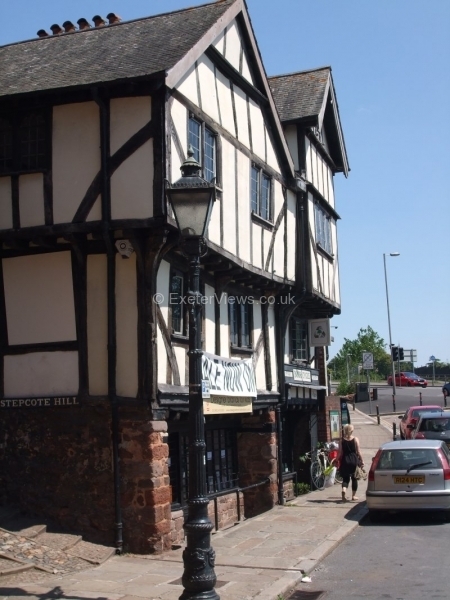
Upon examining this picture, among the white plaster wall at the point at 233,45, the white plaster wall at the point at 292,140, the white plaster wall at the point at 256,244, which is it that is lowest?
the white plaster wall at the point at 256,244

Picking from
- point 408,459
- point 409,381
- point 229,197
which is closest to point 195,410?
point 229,197

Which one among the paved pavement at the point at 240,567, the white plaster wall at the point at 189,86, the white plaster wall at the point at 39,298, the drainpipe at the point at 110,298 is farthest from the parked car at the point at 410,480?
the white plaster wall at the point at 189,86

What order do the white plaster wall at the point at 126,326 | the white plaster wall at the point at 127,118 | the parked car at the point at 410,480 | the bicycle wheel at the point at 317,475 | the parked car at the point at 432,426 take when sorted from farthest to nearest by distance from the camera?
the parked car at the point at 432,426 < the bicycle wheel at the point at 317,475 < the parked car at the point at 410,480 < the white plaster wall at the point at 127,118 < the white plaster wall at the point at 126,326

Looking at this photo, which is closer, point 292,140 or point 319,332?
point 292,140

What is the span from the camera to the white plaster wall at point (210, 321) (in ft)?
45.8

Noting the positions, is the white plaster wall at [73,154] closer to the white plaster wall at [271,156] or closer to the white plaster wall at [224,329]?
the white plaster wall at [224,329]

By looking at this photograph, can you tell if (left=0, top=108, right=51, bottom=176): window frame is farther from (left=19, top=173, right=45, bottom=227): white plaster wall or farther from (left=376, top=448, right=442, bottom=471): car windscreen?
(left=376, top=448, right=442, bottom=471): car windscreen

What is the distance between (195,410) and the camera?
809 centimetres

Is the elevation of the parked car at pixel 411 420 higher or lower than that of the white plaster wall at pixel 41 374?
lower

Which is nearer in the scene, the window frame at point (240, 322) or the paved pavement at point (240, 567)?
the paved pavement at point (240, 567)

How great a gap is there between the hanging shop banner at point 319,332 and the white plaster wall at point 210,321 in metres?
7.02

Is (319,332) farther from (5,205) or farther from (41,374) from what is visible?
(5,205)

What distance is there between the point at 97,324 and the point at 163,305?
1045mm

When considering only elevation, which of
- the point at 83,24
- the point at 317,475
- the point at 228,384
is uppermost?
the point at 83,24
